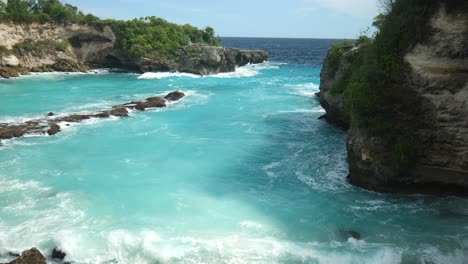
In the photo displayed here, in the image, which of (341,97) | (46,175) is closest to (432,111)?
(341,97)

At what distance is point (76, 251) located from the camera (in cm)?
1381

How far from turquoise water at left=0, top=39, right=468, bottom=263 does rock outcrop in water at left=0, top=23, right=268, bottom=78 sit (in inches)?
Answer: 1199

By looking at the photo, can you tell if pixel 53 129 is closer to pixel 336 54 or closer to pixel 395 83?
pixel 336 54

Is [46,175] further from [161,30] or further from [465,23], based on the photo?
[161,30]

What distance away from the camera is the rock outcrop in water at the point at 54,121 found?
2759 cm

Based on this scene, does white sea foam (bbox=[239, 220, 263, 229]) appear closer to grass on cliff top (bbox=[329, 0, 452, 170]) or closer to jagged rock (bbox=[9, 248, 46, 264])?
grass on cliff top (bbox=[329, 0, 452, 170])

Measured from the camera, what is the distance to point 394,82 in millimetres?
17031

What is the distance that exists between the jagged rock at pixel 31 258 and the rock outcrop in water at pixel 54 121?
1688cm

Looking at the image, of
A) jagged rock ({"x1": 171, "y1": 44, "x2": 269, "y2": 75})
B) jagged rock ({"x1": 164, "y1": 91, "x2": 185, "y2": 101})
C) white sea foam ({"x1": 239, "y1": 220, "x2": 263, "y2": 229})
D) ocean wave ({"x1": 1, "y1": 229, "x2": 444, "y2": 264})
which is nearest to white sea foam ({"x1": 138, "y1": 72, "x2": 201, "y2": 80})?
jagged rock ({"x1": 171, "y1": 44, "x2": 269, "y2": 75})

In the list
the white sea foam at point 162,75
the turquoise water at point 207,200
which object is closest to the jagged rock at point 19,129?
the turquoise water at point 207,200

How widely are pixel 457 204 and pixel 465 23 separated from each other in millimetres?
7389

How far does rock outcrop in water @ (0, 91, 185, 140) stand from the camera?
90.5 feet

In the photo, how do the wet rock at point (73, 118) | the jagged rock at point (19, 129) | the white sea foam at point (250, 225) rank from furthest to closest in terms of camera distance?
1. the wet rock at point (73, 118)
2. the jagged rock at point (19, 129)
3. the white sea foam at point (250, 225)

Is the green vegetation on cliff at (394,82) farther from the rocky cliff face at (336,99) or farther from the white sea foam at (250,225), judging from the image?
the rocky cliff face at (336,99)
